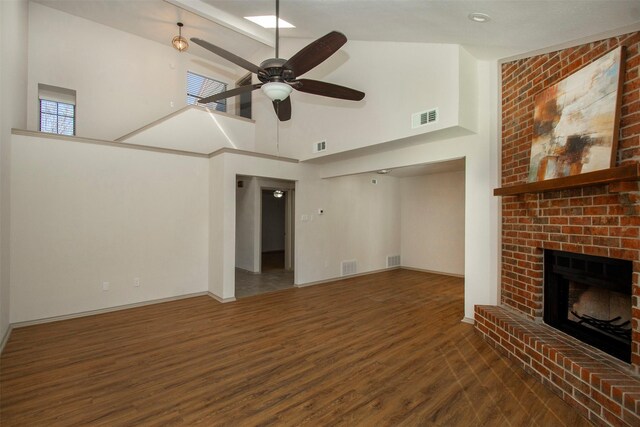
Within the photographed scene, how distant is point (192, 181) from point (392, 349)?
4.12 metres

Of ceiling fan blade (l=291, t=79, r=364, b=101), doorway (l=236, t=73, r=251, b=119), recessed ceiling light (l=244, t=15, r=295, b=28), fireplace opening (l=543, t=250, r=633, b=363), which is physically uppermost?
doorway (l=236, t=73, r=251, b=119)

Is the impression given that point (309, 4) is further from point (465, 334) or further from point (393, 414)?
point (465, 334)

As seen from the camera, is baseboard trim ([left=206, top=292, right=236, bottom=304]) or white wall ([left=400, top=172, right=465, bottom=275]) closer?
baseboard trim ([left=206, top=292, right=236, bottom=304])

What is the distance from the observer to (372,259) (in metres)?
7.28

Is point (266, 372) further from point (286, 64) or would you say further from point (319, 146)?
point (319, 146)

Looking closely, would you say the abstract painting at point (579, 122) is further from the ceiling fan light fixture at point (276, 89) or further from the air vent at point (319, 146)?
the air vent at point (319, 146)

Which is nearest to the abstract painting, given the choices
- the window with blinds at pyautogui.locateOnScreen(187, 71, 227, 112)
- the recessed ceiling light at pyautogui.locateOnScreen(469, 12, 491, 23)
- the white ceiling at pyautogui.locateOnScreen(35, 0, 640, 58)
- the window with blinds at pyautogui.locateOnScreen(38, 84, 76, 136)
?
the white ceiling at pyautogui.locateOnScreen(35, 0, 640, 58)

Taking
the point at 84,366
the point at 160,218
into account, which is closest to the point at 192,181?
the point at 160,218

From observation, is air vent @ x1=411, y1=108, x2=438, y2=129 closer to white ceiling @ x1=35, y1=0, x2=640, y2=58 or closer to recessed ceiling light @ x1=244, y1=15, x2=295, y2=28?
white ceiling @ x1=35, y1=0, x2=640, y2=58

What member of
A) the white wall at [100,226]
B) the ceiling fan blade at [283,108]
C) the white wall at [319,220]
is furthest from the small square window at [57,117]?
the ceiling fan blade at [283,108]

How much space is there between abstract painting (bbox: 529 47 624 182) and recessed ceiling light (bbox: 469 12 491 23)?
3.03 feet

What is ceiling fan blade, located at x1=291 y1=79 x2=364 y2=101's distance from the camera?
9.96 ft

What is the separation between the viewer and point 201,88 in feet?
26.2

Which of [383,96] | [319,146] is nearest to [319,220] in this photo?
[319,146]
